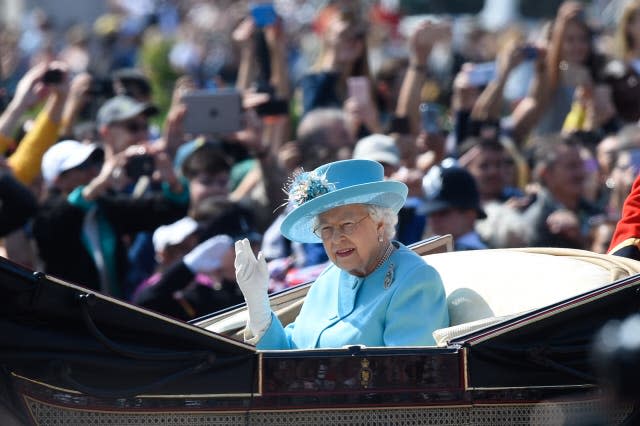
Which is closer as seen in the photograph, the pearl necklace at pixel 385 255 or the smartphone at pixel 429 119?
the pearl necklace at pixel 385 255

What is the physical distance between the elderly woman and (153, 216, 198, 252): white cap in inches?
91.6

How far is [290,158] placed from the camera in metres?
7.71

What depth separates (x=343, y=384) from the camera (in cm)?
397

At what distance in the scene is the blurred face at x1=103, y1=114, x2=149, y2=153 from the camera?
7.90 m

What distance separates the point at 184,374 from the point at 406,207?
10.6 feet

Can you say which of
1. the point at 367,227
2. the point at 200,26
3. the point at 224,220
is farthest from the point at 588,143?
the point at 200,26

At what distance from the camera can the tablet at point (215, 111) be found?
779 cm

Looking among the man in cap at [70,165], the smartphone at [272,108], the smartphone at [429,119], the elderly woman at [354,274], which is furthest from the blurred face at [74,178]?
the elderly woman at [354,274]

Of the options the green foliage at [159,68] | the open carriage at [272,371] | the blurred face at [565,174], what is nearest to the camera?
the open carriage at [272,371]

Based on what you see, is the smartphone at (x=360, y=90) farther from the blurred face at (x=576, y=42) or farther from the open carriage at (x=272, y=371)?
the open carriage at (x=272, y=371)

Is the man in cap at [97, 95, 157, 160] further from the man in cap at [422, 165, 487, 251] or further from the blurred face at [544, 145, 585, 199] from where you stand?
the blurred face at [544, 145, 585, 199]

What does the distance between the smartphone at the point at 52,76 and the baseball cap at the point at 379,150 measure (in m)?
1.65

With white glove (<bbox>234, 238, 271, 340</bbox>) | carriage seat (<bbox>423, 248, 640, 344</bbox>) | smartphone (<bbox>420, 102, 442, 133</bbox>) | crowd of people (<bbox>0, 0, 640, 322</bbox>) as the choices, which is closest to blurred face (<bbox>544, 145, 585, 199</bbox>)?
crowd of people (<bbox>0, 0, 640, 322</bbox>)

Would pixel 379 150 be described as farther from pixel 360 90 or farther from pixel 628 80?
pixel 628 80
